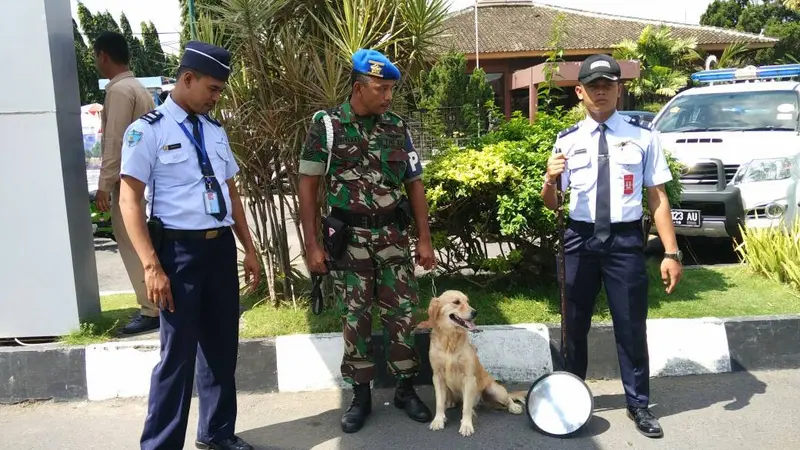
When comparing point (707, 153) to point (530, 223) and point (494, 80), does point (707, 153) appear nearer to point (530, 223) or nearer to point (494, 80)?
point (530, 223)

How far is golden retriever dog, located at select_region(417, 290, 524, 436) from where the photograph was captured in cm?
336

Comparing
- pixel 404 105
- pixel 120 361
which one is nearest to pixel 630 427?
pixel 404 105

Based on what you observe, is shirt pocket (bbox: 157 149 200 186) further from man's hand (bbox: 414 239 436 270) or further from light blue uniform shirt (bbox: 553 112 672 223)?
light blue uniform shirt (bbox: 553 112 672 223)

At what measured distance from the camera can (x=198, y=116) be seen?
3.01 m

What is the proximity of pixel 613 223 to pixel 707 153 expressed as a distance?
13.1 ft

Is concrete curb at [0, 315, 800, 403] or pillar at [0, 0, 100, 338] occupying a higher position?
pillar at [0, 0, 100, 338]

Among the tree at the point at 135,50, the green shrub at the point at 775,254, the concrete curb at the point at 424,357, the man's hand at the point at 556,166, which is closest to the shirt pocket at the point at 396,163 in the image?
the man's hand at the point at 556,166

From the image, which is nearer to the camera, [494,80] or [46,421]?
[46,421]

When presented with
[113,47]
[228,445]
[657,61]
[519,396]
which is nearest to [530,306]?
[519,396]

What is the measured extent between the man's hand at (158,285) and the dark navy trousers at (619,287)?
2163mm

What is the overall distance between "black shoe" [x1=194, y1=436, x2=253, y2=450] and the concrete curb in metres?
0.78

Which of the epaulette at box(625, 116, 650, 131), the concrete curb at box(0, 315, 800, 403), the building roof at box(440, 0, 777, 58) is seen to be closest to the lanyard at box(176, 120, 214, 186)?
the concrete curb at box(0, 315, 800, 403)

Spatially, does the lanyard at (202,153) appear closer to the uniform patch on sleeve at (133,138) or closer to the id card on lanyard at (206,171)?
the id card on lanyard at (206,171)

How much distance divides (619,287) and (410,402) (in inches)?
54.7
